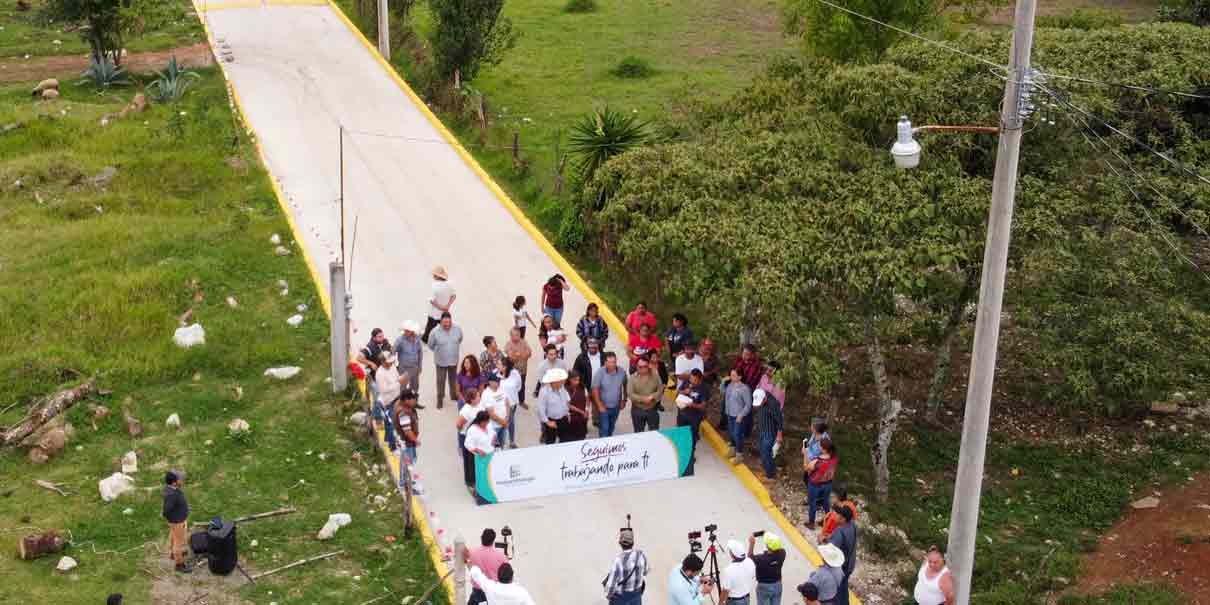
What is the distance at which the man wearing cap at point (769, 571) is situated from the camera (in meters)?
13.4

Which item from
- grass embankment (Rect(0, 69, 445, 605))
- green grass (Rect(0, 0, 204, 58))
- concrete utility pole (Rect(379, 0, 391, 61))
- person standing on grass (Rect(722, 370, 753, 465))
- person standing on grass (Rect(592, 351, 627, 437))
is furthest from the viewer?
green grass (Rect(0, 0, 204, 58))

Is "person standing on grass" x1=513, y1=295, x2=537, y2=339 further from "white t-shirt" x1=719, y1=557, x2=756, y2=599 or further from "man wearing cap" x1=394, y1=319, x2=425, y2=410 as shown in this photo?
Answer: "white t-shirt" x1=719, y1=557, x2=756, y2=599

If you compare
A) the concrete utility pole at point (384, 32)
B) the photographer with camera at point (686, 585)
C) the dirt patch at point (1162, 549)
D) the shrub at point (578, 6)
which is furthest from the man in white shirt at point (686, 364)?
the shrub at point (578, 6)

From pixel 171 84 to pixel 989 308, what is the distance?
21.1 meters

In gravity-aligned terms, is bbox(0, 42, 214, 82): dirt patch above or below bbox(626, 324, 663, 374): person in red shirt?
above

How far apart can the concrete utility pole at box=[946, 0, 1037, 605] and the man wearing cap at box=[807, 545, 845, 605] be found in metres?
1.31

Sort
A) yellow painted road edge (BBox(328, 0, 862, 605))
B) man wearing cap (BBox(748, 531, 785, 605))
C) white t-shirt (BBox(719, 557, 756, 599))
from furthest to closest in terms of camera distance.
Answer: yellow painted road edge (BBox(328, 0, 862, 605)) → man wearing cap (BBox(748, 531, 785, 605)) → white t-shirt (BBox(719, 557, 756, 599))

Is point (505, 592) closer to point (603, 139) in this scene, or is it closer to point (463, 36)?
point (603, 139)

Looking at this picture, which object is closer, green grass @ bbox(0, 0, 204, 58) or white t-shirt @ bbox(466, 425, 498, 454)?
white t-shirt @ bbox(466, 425, 498, 454)

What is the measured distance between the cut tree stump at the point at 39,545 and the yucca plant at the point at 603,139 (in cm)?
1097

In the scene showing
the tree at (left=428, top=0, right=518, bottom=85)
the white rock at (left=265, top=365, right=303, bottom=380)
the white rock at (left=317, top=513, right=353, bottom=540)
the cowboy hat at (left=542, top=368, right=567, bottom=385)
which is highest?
the tree at (left=428, top=0, right=518, bottom=85)

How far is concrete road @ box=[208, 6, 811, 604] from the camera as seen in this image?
15.7 metres

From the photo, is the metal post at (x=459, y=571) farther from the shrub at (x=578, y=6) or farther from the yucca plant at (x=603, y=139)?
the shrub at (x=578, y=6)

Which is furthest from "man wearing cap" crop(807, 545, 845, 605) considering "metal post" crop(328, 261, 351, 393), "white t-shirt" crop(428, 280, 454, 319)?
"metal post" crop(328, 261, 351, 393)
